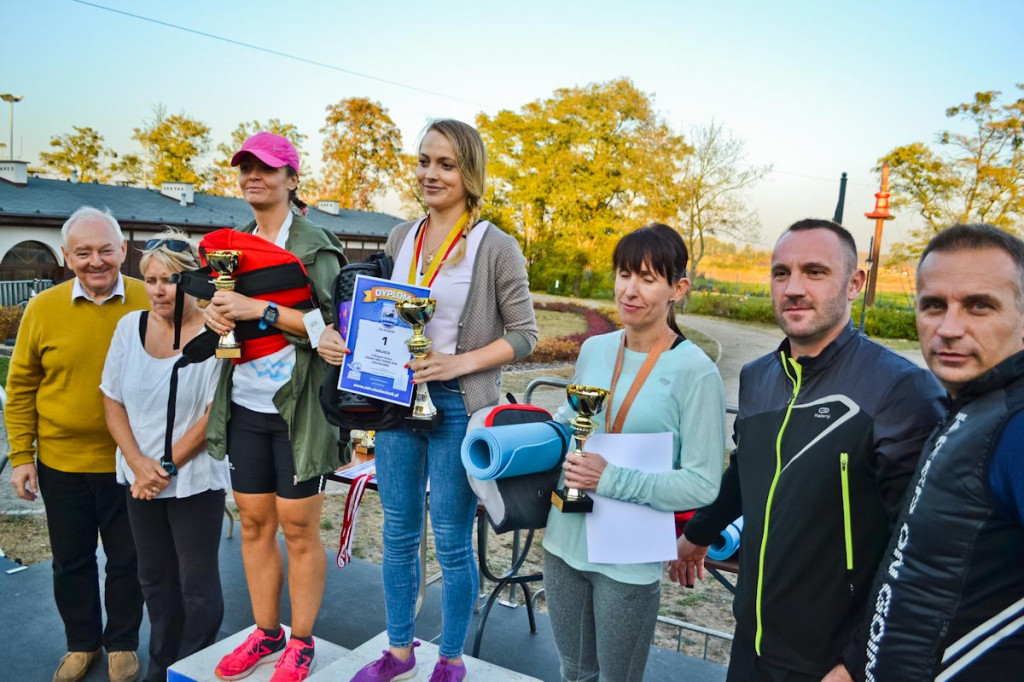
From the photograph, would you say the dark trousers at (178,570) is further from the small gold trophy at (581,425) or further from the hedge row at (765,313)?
the hedge row at (765,313)

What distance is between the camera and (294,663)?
2545mm

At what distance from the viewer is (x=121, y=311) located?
304 cm

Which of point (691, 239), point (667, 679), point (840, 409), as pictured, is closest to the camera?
point (840, 409)

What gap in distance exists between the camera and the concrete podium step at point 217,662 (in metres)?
2.59

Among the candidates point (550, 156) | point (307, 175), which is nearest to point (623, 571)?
point (550, 156)

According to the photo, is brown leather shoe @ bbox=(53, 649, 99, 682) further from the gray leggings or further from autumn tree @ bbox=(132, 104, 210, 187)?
autumn tree @ bbox=(132, 104, 210, 187)

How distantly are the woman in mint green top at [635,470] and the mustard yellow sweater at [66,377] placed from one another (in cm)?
224

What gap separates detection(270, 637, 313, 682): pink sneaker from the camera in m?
2.52

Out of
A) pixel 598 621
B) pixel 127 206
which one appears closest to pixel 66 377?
pixel 598 621

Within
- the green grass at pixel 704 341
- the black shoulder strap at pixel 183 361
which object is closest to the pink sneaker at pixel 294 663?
the black shoulder strap at pixel 183 361

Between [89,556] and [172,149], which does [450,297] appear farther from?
[172,149]

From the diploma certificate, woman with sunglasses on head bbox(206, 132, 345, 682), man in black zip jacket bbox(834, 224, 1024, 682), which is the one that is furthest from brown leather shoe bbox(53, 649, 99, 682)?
man in black zip jacket bbox(834, 224, 1024, 682)

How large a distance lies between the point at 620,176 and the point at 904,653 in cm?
3367

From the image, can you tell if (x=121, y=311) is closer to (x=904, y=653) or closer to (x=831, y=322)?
(x=831, y=322)
